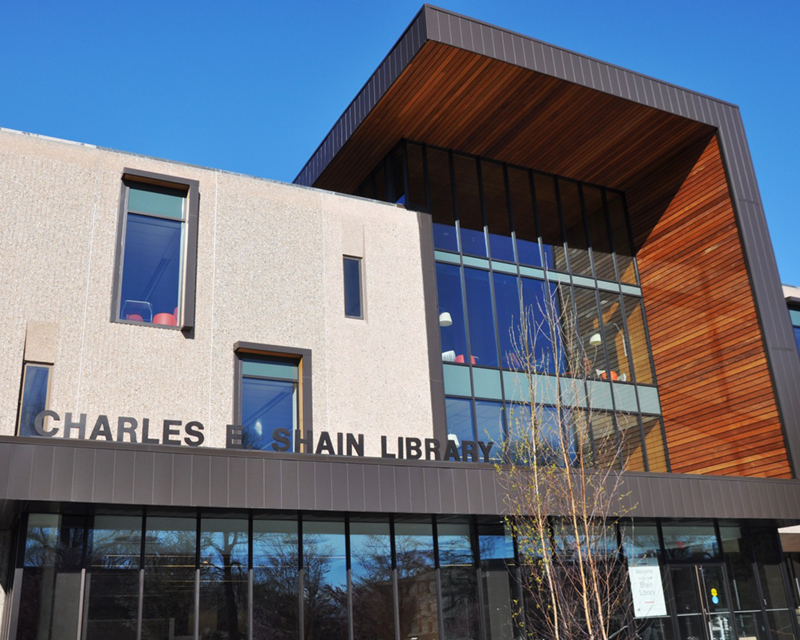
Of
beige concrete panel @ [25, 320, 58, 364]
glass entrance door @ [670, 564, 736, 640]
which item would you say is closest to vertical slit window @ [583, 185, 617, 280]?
glass entrance door @ [670, 564, 736, 640]

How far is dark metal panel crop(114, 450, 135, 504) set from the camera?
33.9 ft

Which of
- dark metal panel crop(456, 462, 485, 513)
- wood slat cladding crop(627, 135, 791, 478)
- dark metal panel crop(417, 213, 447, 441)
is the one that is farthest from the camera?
wood slat cladding crop(627, 135, 791, 478)

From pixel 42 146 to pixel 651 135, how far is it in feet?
43.7

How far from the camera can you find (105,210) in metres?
13.9

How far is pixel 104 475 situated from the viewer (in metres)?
10.3

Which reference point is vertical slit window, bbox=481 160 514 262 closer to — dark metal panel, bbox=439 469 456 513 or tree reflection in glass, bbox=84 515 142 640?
dark metal panel, bbox=439 469 456 513

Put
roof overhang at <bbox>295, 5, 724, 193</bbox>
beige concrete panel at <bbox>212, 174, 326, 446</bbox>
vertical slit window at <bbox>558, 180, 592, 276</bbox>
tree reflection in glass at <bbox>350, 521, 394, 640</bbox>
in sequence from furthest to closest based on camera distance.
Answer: vertical slit window at <bbox>558, 180, 592, 276</bbox>
roof overhang at <bbox>295, 5, 724, 193</bbox>
beige concrete panel at <bbox>212, 174, 326, 446</bbox>
tree reflection in glass at <bbox>350, 521, 394, 640</bbox>

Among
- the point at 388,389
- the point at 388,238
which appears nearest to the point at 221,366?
the point at 388,389

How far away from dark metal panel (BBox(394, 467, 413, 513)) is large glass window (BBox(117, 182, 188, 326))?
15.4ft

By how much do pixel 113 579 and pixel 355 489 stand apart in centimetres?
367

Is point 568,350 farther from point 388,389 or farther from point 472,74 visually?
point 472,74

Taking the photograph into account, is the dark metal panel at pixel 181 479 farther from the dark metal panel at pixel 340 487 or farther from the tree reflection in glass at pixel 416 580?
the tree reflection in glass at pixel 416 580

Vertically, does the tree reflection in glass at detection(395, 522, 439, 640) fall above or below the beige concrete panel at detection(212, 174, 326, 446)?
below

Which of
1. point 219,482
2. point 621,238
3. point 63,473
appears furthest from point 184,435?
point 621,238
